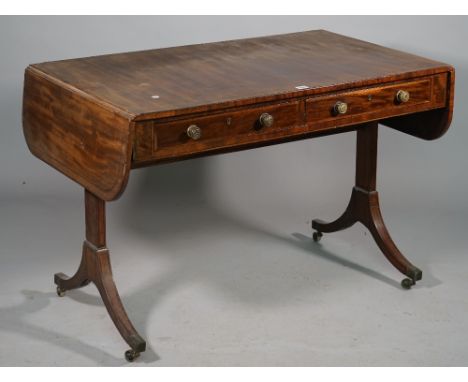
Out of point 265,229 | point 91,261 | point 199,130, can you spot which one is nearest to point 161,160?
point 199,130

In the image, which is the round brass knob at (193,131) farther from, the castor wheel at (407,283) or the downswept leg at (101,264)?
the castor wheel at (407,283)

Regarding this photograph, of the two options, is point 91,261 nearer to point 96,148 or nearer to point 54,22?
point 96,148

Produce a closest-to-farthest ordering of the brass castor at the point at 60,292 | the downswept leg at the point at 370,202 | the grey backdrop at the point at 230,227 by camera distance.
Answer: the grey backdrop at the point at 230,227 → the brass castor at the point at 60,292 → the downswept leg at the point at 370,202

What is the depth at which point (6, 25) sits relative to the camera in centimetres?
534

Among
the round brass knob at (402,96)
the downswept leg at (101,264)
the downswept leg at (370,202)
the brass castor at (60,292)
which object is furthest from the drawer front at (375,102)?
the brass castor at (60,292)

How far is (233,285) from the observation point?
4.67 meters

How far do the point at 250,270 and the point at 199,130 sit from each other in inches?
43.7

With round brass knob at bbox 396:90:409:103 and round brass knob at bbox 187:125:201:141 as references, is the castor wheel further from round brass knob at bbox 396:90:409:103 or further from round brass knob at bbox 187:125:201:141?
round brass knob at bbox 187:125:201:141

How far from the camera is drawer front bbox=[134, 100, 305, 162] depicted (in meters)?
3.78

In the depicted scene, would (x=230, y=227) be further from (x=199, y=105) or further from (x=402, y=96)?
(x=199, y=105)

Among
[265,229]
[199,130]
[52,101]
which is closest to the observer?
[199,130]

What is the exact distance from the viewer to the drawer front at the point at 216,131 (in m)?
3.78

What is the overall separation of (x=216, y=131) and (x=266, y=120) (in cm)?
17

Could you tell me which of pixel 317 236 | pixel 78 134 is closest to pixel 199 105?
pixel 78 134
